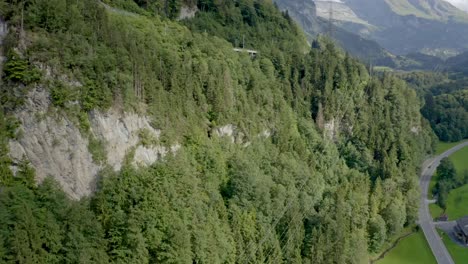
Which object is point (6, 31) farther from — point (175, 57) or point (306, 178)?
point (306, 178)

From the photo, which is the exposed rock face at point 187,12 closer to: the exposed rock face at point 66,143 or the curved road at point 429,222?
the exposed rock face at point 66,143

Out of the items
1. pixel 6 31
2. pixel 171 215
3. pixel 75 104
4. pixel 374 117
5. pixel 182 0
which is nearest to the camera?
pixel 6 31

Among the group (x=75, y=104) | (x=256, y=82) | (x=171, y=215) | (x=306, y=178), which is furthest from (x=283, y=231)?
(x=75, y=104)

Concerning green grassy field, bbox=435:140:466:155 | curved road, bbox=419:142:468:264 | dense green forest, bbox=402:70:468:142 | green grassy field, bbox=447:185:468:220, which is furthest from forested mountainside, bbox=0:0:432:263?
dense green forest, bbox=402:70:468:142

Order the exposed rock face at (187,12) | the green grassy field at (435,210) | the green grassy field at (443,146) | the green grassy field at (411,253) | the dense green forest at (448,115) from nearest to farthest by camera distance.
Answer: the green grassy field at (411,253) → the exposed rock face at (187,12) → the green grassy field at (435,210) → the green grassy field at (443,146) → the dense green forest at (448,115)

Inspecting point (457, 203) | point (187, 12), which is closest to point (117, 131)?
point (187, 12)

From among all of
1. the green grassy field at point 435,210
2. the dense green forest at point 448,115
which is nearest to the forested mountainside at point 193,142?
the green grassy field at point 435,210
